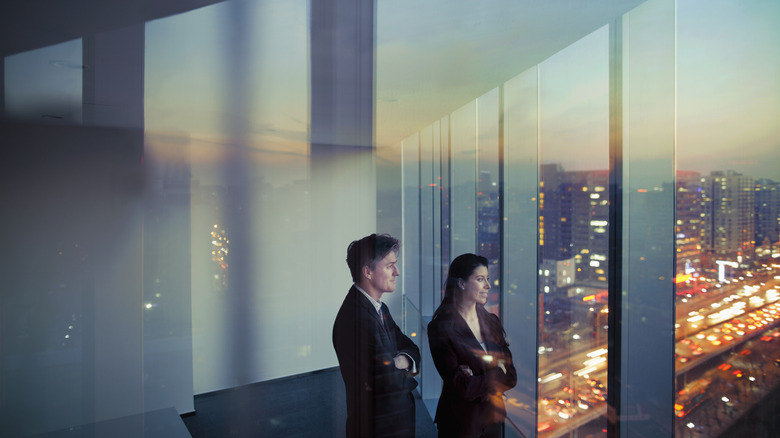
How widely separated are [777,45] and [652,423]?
1639mm

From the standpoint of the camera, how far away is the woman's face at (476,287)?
1.92m

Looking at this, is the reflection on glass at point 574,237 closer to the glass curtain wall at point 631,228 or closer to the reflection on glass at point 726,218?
the glass curtain wall at point 631,228

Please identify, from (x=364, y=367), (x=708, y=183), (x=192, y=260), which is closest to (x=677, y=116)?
(x=708, y=183)

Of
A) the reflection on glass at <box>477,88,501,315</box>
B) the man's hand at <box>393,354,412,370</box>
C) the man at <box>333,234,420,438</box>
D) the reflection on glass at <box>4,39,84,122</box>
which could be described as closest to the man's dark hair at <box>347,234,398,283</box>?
the man at <box>333,234,420,438</box>

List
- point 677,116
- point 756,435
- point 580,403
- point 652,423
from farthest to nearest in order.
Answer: point 580,403
point 652,423
point 677,116
point 756,435

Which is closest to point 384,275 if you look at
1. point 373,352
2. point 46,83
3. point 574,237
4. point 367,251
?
point 367,251

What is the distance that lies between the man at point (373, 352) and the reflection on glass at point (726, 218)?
122 cm

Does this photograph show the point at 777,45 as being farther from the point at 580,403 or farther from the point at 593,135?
the point at 580,403

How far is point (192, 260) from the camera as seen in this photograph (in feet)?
5.13

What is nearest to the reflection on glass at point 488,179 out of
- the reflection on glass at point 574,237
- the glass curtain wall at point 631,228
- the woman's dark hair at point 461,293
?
the glass curtain wall at point 631,228

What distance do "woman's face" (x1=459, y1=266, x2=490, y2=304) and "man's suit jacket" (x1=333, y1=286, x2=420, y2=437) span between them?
369mm

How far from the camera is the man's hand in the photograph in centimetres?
171

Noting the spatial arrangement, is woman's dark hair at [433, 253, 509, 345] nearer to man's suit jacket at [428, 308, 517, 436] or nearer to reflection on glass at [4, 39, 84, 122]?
man's suit jacket at [428, 308, 517, 436]

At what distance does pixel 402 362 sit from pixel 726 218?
1.45 meters
